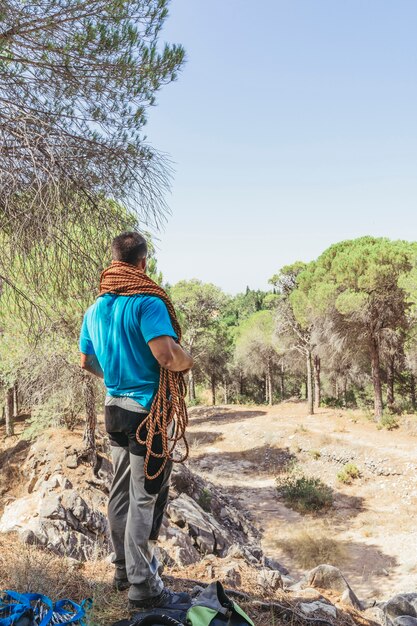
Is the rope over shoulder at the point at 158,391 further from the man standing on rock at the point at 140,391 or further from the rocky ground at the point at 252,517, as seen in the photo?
the rocky ground at the point at 252,517

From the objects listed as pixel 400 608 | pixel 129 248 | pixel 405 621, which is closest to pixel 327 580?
pixel 400 608

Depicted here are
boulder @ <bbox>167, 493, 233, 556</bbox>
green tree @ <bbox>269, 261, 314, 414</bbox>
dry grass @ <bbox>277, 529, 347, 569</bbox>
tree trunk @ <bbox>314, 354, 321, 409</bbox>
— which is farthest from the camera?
tree trunk @ <bbox>314, 354, 321, 409</bbox>

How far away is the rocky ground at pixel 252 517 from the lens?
11.8ft

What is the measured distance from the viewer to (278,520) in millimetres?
12195

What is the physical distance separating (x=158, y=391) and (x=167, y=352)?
0.25 metres

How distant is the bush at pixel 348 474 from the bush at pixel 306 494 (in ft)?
2.28

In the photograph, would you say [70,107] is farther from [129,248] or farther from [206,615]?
[206,615]

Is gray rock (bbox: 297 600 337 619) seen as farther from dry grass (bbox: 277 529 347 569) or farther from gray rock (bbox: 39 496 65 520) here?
dry grass (bbox: 277 529 347 569)

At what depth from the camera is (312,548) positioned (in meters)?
10.2

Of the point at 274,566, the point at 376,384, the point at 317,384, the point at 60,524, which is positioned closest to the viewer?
the point at 60,524

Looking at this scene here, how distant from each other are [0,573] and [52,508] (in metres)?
3.01

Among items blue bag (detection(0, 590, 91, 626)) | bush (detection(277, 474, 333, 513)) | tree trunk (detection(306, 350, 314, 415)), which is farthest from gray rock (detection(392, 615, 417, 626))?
tree trunk (detection(306, 350, 314, 415))

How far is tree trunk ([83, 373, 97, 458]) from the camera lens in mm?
9297

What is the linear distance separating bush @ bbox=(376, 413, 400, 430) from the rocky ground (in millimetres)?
546
